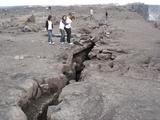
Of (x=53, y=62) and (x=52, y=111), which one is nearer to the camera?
(x=52, y=111)

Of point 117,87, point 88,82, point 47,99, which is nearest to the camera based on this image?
point 117,87

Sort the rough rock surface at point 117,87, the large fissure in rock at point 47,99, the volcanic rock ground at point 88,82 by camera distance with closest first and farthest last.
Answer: the rough rock surface at point 117,87
the volcanic rock ground at point 88,82
the large fissure in rock at point 47,99

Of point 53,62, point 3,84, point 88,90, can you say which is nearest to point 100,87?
point 88,90

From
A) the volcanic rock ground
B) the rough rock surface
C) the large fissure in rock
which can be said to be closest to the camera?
the rough rock surface

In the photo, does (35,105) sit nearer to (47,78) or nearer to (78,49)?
(47,78)

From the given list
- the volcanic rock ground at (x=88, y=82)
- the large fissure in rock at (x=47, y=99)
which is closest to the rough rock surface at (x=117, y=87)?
the volcanic rock ground at (x=88, y=82)

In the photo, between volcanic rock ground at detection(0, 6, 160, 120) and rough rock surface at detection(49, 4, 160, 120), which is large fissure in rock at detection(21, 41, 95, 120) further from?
rough rock surface at detection(49, 4, 160, 120)

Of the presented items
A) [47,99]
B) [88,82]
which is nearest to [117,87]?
[88,82]

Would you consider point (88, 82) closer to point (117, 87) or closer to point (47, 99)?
point (117, 87)

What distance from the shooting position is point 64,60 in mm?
13773

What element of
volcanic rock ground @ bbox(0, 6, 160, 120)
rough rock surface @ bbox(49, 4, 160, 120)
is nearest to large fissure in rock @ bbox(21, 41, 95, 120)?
volcanic rock ground @ bbox(0, 6, 160, 120)

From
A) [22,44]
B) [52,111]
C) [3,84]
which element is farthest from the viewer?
[22,44]

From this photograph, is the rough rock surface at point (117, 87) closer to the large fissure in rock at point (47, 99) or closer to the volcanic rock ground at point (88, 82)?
the volcanic rock ground at point (88, 82)

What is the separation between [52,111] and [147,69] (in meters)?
4.43
